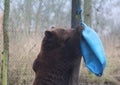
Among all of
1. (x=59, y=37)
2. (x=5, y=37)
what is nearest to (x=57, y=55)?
(x=59, y=37)

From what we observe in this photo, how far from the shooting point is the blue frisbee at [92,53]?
2.13 meters

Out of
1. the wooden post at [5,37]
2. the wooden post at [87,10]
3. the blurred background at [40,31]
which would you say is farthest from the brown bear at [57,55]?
the wooden post at [87,10]

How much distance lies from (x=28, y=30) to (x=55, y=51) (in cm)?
475

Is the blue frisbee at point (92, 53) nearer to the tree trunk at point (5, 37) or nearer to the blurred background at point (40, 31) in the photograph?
the tree trunk at point (5, 37)

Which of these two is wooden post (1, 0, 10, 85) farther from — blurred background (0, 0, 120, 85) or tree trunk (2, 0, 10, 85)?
blurred background (0, 0, 120, 85)

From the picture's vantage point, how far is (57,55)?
2.12 metres

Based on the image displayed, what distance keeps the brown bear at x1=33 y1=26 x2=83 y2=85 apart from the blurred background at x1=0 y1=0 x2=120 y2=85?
364 centimetres

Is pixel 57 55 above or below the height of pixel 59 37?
below

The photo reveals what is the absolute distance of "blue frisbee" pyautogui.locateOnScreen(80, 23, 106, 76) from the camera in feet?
6.99

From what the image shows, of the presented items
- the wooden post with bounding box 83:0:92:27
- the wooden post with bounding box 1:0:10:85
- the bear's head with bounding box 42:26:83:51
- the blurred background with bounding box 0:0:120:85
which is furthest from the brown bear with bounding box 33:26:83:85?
the wooden post with bounding box 83:0:92:27

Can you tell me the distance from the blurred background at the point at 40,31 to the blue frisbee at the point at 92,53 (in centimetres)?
365

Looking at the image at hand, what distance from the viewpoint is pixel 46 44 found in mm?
2117

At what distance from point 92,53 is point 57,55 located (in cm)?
22

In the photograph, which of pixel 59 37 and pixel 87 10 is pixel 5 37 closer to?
pixel 87 10
